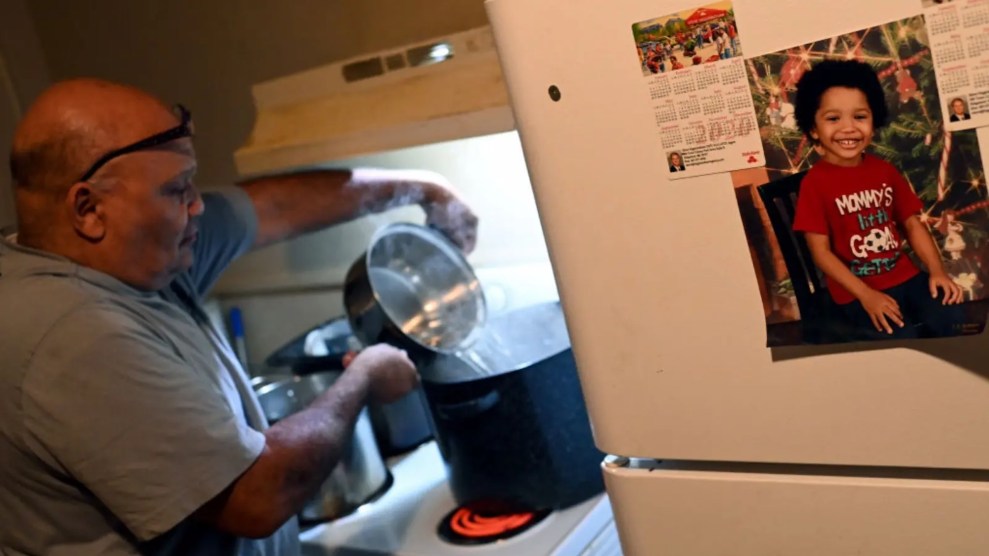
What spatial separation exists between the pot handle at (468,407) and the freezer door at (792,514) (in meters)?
0.35

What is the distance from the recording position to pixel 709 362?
0.76 meters

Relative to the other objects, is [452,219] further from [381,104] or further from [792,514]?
[792,514]

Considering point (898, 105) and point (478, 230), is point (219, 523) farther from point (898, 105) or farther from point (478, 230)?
point (898, 105)

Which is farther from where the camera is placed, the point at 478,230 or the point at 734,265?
the point at 478,230

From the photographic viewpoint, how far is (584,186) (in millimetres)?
772

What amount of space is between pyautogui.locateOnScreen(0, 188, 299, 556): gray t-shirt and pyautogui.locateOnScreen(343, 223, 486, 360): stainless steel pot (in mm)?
306

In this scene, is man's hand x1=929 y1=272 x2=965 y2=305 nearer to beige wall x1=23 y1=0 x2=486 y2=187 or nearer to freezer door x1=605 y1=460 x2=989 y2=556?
freezer door x1=605 y1=460 x2=989 y2=556

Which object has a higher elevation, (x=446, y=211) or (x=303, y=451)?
(x=446, y=211)

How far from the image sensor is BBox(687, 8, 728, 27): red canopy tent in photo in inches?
26.0

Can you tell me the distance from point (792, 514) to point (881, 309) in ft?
0.69

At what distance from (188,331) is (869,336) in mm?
888

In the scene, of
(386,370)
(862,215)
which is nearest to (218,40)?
(386,370)

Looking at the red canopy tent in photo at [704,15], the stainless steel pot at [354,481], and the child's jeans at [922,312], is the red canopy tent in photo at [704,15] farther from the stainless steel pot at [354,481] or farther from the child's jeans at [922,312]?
the stainless steel pot at [354,481]

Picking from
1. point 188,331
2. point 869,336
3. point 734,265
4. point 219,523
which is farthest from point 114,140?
point 869,336
